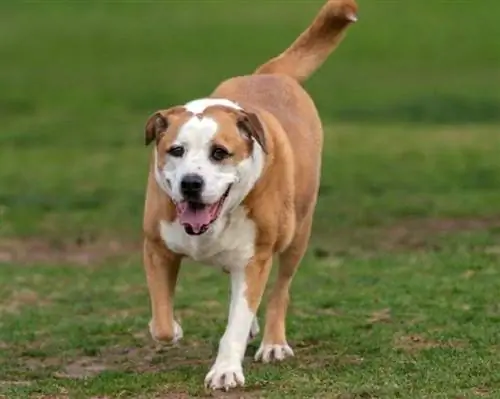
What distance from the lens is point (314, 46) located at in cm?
893

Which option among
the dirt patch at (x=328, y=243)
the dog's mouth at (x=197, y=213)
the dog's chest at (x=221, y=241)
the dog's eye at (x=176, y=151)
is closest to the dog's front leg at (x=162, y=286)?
the dog's chest at (x=221, y=241)

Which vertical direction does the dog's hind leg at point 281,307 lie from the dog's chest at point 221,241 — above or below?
below

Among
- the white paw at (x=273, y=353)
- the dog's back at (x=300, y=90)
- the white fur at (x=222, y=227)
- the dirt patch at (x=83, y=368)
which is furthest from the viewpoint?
the dog's back at (x=300, y=90)

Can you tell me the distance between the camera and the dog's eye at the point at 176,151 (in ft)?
21.0

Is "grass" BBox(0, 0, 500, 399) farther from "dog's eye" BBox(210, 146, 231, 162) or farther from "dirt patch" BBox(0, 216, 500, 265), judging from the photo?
"dog's eye" BBox(210, 146, 231, 162)

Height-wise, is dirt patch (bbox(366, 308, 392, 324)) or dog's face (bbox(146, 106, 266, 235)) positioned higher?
dog's face (bbox(146, 106, 266, 235))

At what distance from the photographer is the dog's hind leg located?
7.70 metres

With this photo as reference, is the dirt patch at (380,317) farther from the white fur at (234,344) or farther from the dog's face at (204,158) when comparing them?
the dog's face at (204,158)

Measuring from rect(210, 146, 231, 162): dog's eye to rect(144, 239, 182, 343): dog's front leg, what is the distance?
2.49ft

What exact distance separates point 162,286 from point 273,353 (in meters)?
0.94

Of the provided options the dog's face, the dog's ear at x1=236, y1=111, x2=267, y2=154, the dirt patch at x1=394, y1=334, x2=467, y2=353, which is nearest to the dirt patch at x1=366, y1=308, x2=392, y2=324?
the dirt patch at x1=394, y1=334, x2=467, y2=353

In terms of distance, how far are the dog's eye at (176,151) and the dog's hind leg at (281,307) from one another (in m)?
1.63

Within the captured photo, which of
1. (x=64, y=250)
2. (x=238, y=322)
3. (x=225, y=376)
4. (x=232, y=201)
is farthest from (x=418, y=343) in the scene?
(x=64, y=250)

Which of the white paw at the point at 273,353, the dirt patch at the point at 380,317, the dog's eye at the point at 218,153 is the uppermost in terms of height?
the dog's eye at the point at 218,153
